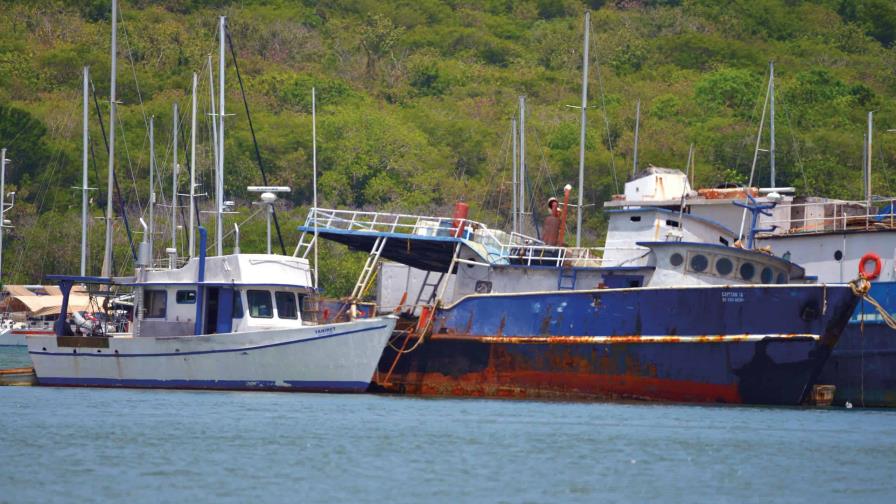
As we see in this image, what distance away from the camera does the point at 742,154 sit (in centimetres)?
7644

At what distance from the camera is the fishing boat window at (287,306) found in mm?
37438

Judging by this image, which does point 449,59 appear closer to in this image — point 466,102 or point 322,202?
point 466,102

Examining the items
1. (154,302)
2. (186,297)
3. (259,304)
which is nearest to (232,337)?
(259,304)

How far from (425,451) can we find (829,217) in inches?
622

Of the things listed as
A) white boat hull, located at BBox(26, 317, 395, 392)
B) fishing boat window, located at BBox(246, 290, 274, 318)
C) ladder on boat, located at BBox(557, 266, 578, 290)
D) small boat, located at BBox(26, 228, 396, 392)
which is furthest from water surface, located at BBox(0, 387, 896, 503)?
ladder on boat, located at BBox(557, 266, 578, 290)

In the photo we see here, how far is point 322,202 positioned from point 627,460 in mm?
56019

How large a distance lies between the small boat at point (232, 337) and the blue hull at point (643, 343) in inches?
72.5

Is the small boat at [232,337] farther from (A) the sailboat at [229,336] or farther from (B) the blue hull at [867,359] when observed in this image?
(B) the blue hull at [867,359]

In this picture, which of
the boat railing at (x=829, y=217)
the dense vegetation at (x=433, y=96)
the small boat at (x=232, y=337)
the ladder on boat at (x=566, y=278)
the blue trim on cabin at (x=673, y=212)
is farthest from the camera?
the dense vegetation at (x=433, y=96)

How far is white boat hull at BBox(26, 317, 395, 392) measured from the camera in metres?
36.1

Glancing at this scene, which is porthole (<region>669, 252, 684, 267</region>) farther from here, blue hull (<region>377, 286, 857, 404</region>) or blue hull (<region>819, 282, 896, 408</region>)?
blue hull (<region>819, 282, 896, 408</region>)

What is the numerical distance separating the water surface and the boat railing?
5.00 meters

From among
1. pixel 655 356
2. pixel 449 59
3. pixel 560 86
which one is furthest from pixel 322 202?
pixel 655 356

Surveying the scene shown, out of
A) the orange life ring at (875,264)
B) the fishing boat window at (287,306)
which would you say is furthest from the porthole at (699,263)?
the fishing boat window at (287,306)
